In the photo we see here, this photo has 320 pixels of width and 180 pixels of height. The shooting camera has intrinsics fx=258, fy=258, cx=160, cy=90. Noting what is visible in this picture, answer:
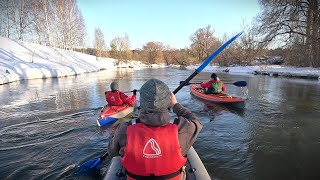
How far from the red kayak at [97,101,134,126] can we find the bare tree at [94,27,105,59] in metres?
46.3

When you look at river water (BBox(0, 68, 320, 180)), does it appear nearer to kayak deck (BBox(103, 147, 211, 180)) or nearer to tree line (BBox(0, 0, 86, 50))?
kayak deck (BBox(103, 147, 211, 180))

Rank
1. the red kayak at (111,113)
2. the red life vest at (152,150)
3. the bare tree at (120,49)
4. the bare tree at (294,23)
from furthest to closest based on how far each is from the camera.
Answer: the bare tree at (120,49) → the bare tree at (294,23) → the red kayak at (111,113) → the red life vest at (152,150)

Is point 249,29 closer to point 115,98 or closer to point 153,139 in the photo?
point 115,98

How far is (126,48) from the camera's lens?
58.1 m

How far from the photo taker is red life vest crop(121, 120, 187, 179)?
1.88 meters

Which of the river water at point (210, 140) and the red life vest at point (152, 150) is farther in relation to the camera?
the river water at point (210, 140)

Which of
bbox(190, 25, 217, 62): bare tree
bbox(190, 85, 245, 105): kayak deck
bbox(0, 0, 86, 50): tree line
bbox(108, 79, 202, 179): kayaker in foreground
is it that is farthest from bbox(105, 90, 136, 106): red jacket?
bbox(190, 25, 217, 62): bare tree

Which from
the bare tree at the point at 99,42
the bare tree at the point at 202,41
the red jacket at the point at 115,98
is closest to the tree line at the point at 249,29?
the bare tree at the point at 99,42

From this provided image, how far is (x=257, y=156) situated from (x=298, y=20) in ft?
67.5

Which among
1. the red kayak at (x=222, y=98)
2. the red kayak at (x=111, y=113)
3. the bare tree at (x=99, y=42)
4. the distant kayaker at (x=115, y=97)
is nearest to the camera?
the red kayak at (x=111, y=113)

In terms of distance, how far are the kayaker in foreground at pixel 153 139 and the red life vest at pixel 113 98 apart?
5.52 metres

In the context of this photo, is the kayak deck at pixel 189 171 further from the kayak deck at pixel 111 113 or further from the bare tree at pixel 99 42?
the bare tree at pixel 99 42

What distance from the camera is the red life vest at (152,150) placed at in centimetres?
188

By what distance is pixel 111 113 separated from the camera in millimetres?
7074
